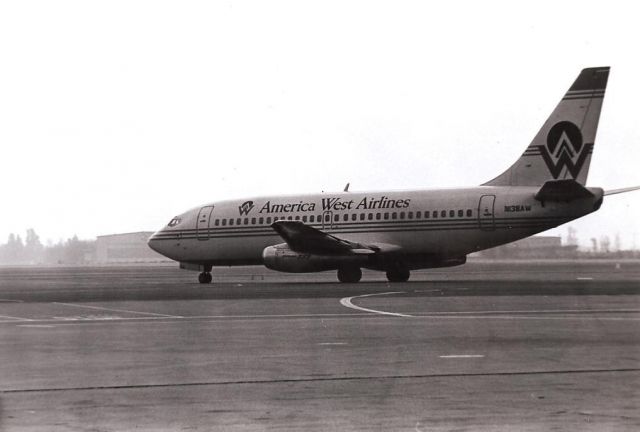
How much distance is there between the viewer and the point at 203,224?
1849 inches

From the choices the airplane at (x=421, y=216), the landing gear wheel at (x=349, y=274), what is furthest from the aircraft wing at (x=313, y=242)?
the landing gear wheel at (x=349, y=274)

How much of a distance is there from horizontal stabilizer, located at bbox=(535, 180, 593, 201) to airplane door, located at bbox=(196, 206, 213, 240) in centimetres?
1559

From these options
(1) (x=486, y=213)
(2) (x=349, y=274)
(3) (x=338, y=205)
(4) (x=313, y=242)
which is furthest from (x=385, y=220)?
(1) (x=486, y=213)

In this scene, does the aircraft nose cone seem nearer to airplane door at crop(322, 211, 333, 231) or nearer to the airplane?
the airplane

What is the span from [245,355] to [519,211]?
2647 centimetres

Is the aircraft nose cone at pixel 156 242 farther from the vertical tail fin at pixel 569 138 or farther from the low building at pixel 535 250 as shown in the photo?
the low building at pixel 535 250

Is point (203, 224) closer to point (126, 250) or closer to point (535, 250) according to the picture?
point (535, 250)

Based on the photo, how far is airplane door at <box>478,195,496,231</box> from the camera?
39.2 metres

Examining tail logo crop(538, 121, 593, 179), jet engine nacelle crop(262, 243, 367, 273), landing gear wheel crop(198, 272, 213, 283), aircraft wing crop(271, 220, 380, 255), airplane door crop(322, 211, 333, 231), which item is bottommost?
landing gear wheel crop(198, 272, 213, 283)

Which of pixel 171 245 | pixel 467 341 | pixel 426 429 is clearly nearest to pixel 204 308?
pixel 467 341

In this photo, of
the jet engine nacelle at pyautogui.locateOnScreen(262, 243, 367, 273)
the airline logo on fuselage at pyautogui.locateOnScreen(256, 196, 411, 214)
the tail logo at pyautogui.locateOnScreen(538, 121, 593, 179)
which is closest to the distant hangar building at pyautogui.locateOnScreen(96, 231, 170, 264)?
the airline logo on fuselage at pyautogui.locateOnScreen(256, 196, 411, 214)

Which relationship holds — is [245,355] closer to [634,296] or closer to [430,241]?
[634,296]

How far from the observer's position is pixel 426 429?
26.3ft

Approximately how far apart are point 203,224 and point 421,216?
1081 centimetres
